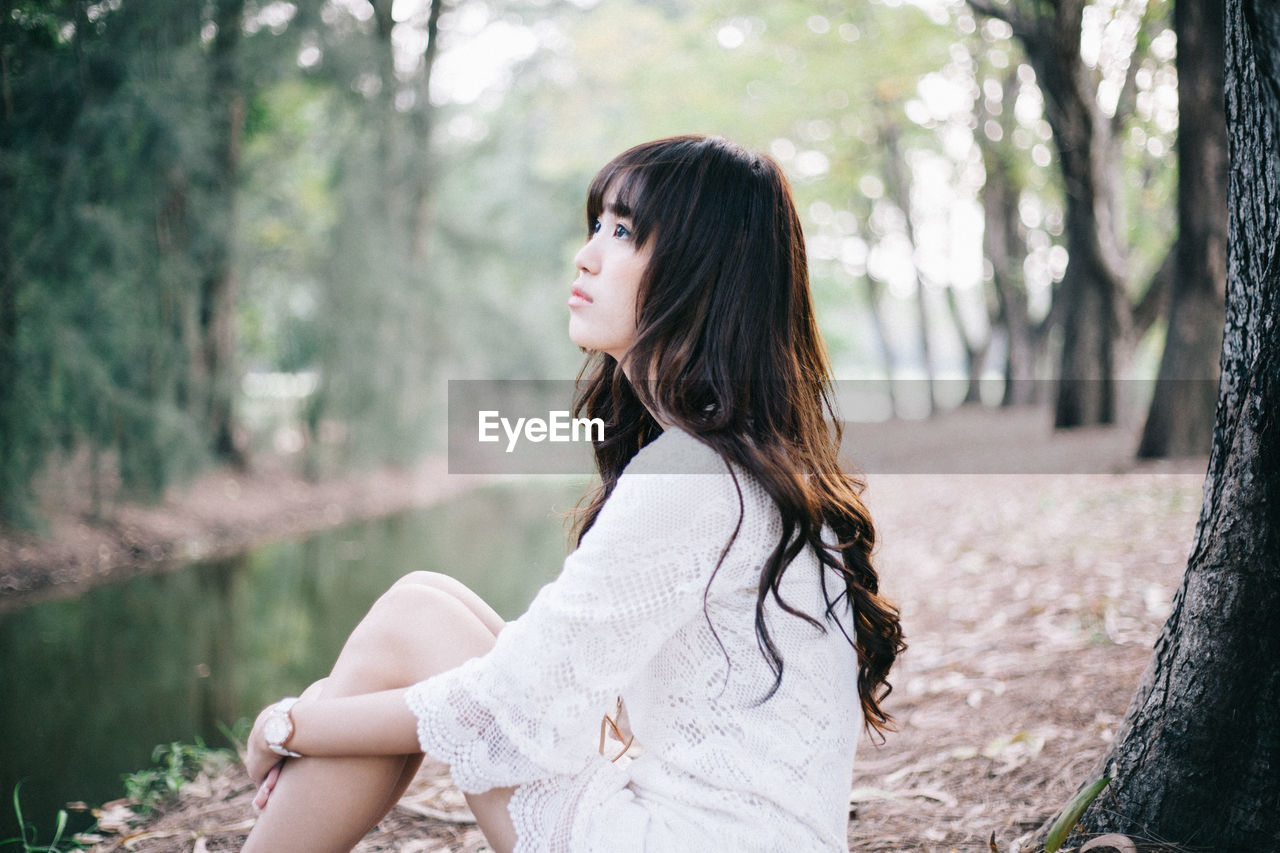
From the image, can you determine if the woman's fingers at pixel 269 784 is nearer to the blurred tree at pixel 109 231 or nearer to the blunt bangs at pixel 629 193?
the blunt bangs at pixel 629 193

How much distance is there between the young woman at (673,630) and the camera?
55.2 inches

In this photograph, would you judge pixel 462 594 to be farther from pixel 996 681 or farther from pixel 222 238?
pixel 222 238

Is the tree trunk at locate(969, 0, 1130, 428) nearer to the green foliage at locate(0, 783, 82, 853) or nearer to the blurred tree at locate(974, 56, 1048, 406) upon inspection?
the blurred tree at locate(974, 56, 1048, 406)

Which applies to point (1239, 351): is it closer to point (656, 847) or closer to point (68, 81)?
point (656, 847)

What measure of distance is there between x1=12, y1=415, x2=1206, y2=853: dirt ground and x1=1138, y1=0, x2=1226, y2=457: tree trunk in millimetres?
419

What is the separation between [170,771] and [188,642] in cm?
226

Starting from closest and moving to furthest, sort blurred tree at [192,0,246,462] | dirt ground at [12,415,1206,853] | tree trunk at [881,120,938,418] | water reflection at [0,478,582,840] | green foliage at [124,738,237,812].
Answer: dirt ground at [12,415,1206,853]
green foliage at [124,738,237,812]
water reflection at [0,478,582,840]
blurred tree at [192,0,246,462]
tree trunk at [881,120,938,418]

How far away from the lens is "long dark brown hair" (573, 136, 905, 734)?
59.4 inches

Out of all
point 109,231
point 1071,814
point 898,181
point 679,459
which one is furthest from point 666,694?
point 898,181

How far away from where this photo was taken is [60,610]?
5.83 metres

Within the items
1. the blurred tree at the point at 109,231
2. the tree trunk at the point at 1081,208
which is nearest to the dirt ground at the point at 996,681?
the tree trunk at the point at 1081,208

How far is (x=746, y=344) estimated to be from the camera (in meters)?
1.58

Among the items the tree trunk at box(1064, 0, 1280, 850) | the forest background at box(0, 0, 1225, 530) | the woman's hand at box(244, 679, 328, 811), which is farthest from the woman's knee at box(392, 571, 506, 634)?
the forest background at box(0, 0, 1225, 530)

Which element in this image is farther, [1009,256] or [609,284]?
[1009,256]
